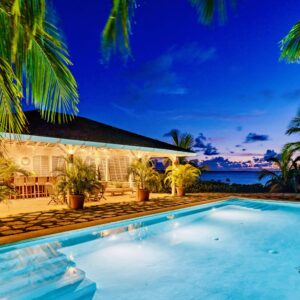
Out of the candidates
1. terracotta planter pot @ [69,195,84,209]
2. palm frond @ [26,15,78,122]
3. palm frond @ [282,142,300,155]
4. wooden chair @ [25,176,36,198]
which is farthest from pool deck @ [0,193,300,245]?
palm frond @ [282,142,300,155]

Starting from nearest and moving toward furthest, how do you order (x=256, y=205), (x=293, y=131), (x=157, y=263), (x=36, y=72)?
(x=36, y=72) < (x=157, y=263) < (x=256, y=205) < (x=293, y=131)

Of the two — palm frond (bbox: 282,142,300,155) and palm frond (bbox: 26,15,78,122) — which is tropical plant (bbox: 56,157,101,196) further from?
palm frond (bbox: 282,142,300,155)

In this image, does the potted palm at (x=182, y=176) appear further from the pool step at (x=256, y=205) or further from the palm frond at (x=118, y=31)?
the palm frond at (x=118, y=31)

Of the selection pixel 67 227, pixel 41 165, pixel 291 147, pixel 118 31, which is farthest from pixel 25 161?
pixel 118 31

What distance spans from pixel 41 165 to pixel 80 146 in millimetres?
7641

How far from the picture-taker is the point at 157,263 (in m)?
5.20

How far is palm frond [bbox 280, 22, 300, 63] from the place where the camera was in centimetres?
574

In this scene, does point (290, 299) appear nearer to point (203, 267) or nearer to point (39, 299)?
point (203, 267)

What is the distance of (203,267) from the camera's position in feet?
16.5

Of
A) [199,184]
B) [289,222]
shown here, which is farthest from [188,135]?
[289,222]

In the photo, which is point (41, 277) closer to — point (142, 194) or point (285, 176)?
point (142, 194)

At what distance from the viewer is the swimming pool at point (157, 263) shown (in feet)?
13.1

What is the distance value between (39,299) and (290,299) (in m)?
3.48

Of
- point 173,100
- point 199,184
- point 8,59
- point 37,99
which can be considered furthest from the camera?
point 173,100
